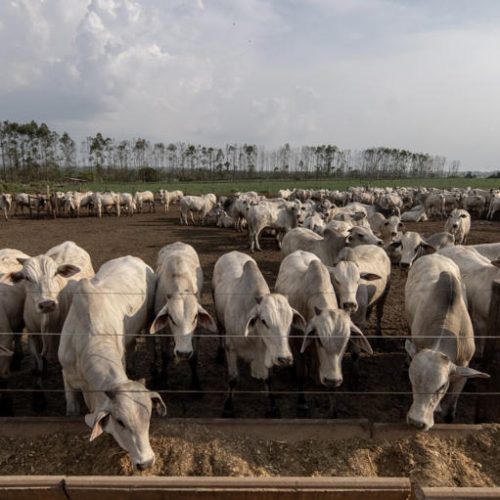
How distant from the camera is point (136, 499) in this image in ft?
10.6

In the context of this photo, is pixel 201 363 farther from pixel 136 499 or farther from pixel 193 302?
pixel 136 499

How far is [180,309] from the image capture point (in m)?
5.31

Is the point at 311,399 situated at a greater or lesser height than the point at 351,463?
lesser

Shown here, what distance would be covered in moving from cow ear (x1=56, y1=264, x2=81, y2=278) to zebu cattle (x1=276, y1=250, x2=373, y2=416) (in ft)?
11.2

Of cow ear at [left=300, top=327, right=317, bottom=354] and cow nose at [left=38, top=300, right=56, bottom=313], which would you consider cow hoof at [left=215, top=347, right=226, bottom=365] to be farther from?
cow nose at [left=38, top=300, right=56, bottom=313]

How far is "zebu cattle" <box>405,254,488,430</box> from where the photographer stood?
4.26 meters

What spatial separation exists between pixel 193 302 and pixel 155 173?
82721 millimetres

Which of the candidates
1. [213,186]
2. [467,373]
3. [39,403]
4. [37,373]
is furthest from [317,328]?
[213,186]

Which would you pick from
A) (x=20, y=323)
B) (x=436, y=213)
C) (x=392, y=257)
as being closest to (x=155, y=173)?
(x=436, y=213)

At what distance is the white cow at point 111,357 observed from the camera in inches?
147

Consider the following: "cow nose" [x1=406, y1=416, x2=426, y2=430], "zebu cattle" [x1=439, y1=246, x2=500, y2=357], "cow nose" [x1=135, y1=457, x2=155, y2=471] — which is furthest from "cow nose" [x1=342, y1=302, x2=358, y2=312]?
"cow nose" [x1=135, y1=457, x2=155, y2=471]

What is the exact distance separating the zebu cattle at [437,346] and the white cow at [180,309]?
264 centimetres

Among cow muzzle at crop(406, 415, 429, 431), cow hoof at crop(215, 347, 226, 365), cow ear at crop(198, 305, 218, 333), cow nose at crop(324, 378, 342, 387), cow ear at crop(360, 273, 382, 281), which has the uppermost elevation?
cow ear at crop(360, 273, 382, 281)

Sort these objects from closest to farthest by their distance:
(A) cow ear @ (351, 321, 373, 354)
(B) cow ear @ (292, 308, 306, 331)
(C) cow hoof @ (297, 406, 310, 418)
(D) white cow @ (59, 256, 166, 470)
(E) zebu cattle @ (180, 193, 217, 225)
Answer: (D) white cow @ (59, 256, 166, 470) → (A) cow ear @ (351, 321, 373, 354) → (B) cow ear @ (292, 308, 306, 331) → (C) cow hoof @ (297, 406, 310, 418) → (E) zebu cattle @ (180, 193, 217, 225)
